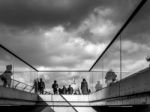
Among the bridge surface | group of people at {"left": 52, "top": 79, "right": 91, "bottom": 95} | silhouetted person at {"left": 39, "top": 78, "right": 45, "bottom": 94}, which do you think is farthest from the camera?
group of people at {"left": 52, "top": 79, "right": 91, "bottom": 95}

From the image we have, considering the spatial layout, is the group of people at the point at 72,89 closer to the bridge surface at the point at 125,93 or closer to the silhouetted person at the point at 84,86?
the silhouetted person at the point at 84,86

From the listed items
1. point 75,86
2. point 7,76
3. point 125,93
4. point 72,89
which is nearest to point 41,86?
point 72,89

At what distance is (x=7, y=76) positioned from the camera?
10430 millimetres

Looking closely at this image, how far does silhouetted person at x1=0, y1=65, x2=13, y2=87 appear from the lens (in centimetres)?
979

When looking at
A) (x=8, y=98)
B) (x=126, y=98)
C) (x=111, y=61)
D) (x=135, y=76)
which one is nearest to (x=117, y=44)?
(x=111, y=61)

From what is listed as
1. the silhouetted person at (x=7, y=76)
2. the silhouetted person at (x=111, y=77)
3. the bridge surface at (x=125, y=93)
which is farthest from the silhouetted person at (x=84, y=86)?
the silhouetted person at (x=111, y=77)

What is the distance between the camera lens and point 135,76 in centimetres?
603

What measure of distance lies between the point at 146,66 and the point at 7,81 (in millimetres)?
5841

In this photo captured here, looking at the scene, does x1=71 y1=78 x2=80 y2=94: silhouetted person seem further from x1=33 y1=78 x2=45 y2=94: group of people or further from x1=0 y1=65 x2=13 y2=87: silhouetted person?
x1=0 y1=65 x2=13 y2=87: silhouetted person

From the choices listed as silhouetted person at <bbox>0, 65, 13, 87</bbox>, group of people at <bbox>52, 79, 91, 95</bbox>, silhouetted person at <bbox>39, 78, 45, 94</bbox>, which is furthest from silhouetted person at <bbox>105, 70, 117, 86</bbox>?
silhouetted person at <bbox>39, 78, 45, 94</bbox>

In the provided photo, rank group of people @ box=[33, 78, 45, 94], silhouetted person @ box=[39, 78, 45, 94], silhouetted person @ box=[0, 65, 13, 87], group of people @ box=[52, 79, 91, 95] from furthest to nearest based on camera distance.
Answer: group of people @ box=[52, 79, 91, 95] < silhouetted person @ box=[39, 78, 45, 94] < group of people @ box=[33, 78, 45, 94] < silhouetted person @ box=[0, 65, 13, 87]

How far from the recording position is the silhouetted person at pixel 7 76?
32.1 feet

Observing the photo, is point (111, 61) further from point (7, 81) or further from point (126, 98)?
point (7, 81)

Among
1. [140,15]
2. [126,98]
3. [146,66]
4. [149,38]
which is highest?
[140,15]
